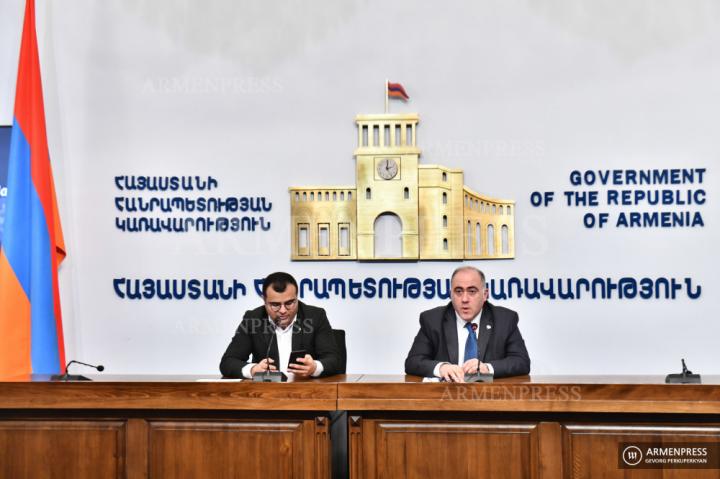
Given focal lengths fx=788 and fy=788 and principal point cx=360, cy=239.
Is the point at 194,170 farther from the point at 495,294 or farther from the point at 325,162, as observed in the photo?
the point at 495,294

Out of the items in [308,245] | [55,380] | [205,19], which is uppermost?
[205,19]

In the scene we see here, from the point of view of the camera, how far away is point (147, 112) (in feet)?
16.6

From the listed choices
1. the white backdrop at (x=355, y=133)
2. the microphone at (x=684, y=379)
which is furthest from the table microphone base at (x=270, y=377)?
the white backdrop at (x=355, y=133)

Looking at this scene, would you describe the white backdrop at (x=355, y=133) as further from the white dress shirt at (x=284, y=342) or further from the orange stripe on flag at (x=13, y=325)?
the white dress shirt at (x=284, y=342)

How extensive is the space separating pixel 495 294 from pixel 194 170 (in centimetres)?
205

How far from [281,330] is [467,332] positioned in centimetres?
91

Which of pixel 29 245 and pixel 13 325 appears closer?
pixel 13 325

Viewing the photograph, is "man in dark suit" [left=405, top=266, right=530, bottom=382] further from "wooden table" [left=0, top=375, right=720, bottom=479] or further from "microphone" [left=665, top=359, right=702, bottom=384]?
"microphone" [left=665, top=359, right=702, bottom=384]

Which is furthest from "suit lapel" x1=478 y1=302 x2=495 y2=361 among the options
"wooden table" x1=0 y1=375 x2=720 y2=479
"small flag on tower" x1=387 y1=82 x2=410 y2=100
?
"small flag on tower" x1=387 y1=82 x2=410 y2=100

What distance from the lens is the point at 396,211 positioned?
4.86 m

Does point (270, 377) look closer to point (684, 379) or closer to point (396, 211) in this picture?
point (684, 379)

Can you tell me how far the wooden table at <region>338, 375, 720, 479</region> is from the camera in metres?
2.84

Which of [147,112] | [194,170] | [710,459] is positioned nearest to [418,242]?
[194,170]

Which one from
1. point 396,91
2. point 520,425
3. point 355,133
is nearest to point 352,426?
point 520,425
